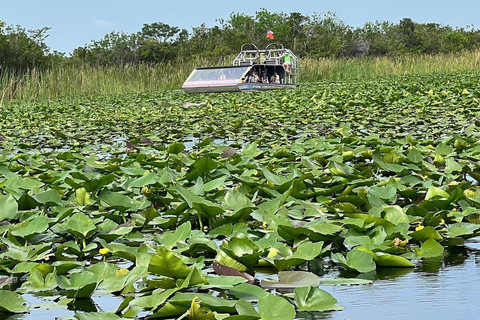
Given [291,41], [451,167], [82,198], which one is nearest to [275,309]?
[82,198]

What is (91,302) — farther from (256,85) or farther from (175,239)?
(256,85)

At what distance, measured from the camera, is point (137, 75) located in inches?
589

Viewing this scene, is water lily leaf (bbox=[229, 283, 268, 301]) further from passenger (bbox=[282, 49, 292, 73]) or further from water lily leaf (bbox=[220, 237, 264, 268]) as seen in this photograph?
passenger (bbox=[282, 49, 292, 73])

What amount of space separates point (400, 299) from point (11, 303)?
75cm

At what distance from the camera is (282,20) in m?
47.1

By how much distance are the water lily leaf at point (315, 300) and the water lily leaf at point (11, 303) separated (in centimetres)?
52

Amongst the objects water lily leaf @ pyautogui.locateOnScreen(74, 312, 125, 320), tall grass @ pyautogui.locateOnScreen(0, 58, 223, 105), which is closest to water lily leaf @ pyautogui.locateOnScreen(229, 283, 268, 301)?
water lily leaf @ pyautogui.locateOnScreen(74, 312, 125, 320)

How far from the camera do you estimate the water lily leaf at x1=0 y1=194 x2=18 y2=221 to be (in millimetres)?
1836

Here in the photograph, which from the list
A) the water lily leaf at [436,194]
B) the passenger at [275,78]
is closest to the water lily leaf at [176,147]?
the water lily leaf at [436,194]

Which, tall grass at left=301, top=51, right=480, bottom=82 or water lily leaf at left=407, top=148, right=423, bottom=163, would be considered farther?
tall grass at left=301, top=51, right=480, bottom=82

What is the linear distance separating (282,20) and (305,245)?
4714cm

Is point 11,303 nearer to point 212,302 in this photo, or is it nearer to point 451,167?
point 212,302

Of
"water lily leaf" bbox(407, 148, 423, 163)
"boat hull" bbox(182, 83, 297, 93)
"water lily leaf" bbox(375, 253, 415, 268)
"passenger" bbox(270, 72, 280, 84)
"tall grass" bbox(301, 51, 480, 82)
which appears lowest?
"water lily leaf" bbox(375, 253, 415, 268)

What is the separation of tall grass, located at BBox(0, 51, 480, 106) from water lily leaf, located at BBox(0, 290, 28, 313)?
8042mm
